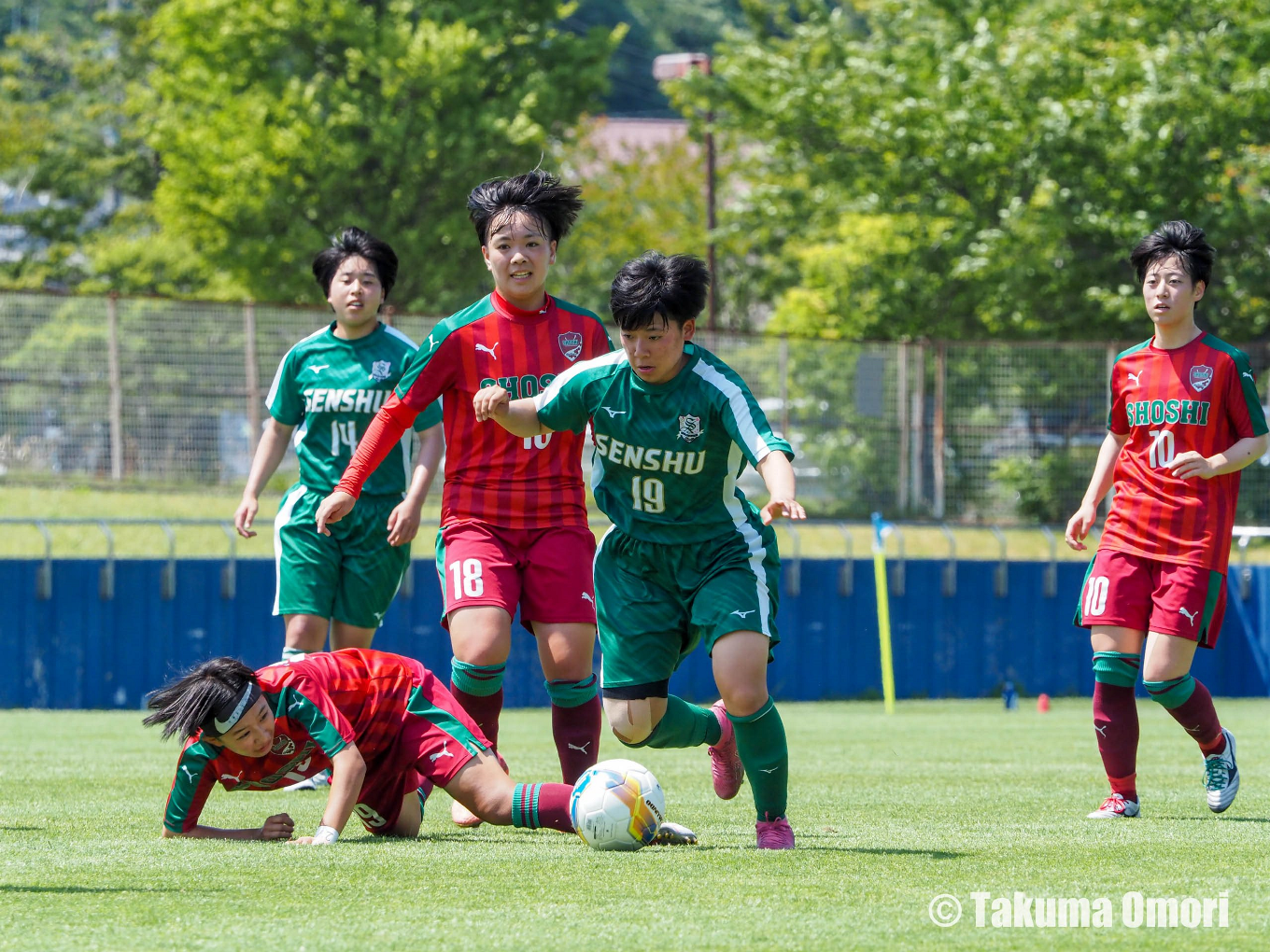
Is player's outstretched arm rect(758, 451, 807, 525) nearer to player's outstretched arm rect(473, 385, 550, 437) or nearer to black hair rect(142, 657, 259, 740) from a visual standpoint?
player's outstretched arm rect(473, 385, 550, 437)

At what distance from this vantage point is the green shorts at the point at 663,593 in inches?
211

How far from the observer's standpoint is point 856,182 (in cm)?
2711

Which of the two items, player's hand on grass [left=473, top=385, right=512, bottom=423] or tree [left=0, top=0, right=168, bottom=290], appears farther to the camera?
tree [left=0, top=0, right=168, bottom=290]

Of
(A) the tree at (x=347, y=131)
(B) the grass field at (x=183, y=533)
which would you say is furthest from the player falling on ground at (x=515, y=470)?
(A) the tree at (x=347, y=131)

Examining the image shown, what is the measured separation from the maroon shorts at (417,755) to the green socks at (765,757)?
2.92 ft

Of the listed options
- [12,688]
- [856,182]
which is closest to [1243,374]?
[12,688]

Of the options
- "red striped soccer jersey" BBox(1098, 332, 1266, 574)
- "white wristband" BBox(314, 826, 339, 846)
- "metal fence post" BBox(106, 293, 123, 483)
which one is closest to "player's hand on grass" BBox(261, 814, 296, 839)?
"white wristband" BBox(314, 826, 339, 846)

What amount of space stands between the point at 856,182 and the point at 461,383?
2188 centimetres

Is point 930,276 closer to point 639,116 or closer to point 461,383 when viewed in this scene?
point 461,383

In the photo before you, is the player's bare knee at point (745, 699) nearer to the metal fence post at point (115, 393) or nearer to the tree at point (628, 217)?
the metal fence post at point (115, 393)

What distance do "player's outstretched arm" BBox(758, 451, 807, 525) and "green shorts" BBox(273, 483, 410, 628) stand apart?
2835mm

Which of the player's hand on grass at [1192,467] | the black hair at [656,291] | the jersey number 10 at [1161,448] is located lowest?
the player's hand on grass at [1192,467]

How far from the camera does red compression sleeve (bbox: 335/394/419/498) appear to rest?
6.08 meters

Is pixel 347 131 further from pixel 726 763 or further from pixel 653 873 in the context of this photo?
pixel 653 873
